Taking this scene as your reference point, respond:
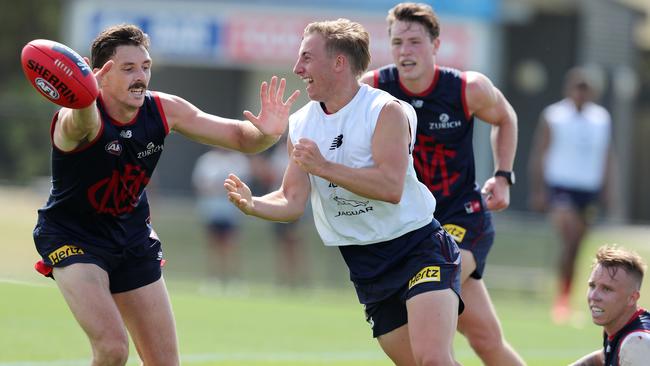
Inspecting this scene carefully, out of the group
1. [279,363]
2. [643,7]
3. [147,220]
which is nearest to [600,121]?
[279,363]

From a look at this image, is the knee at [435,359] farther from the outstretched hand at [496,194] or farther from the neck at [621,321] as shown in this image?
the outstretched hand at [496,194]

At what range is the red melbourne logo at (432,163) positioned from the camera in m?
7.14

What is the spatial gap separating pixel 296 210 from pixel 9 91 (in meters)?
31.3

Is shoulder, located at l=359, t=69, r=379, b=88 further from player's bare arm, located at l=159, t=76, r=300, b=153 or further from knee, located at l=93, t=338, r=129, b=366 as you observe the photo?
knee, located at l=93, t=338, r=129, b=366

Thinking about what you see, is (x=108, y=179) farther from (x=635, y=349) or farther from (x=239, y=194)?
(x=635, y=349)

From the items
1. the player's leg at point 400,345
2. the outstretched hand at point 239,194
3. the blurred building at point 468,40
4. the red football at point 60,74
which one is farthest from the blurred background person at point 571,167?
the blurred building at point 468,40

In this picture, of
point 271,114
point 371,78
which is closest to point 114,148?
point 271,114

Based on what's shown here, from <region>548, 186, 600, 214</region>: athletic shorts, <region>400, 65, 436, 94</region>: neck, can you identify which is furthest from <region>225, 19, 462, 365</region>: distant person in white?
<region>548, 186, 600, 214</region>: athletic shorts

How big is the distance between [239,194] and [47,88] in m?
1.04

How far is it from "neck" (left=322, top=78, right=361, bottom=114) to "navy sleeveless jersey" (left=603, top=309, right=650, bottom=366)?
176 centimetres

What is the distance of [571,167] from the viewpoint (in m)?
13.0

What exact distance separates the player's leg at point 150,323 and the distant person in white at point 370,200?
2.65 feet

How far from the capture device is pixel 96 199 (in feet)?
20.5

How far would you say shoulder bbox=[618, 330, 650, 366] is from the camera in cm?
581
